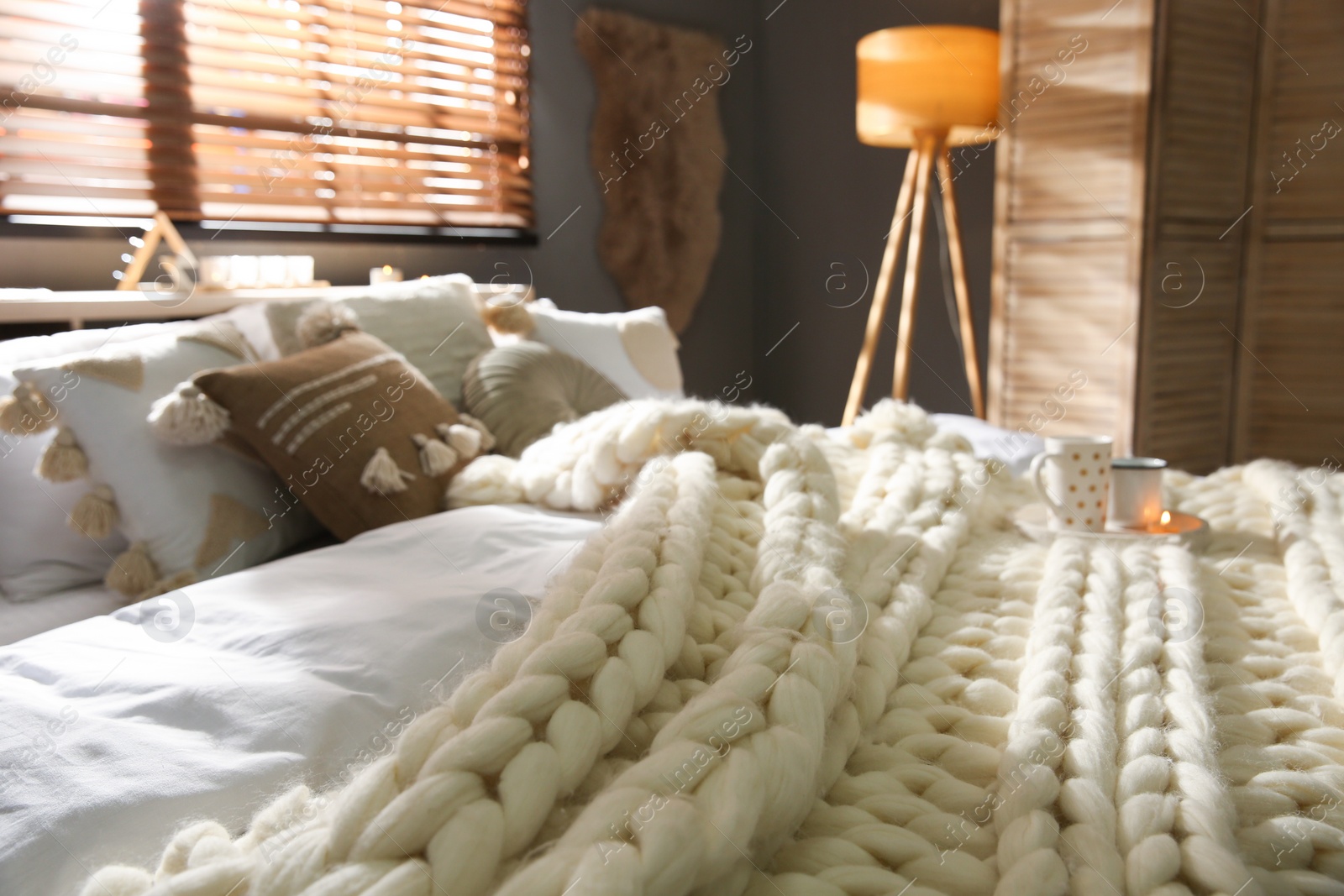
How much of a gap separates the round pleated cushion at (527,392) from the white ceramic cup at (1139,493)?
0.80 m

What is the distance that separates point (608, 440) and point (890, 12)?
3.05 metres

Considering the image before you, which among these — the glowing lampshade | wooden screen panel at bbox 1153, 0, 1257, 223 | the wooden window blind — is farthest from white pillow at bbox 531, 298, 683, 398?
wooden screen panel at bbox 1153, 0, 1257, 223

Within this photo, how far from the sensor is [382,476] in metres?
1.27

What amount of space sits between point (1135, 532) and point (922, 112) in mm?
2101

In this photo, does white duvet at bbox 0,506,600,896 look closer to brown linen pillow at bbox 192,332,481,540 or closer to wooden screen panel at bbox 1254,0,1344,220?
brown linen pillow at bbox 192,332,481,540

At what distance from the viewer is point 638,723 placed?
560 mm

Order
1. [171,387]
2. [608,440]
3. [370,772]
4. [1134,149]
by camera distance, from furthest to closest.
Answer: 1. [1134,149]
2. [171,387]
3. [608,440]
4. [370,772]

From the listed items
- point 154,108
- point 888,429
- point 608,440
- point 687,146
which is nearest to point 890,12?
point 687,146

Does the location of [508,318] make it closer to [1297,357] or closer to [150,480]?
[150,480]

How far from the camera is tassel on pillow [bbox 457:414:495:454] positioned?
1433 millimetres

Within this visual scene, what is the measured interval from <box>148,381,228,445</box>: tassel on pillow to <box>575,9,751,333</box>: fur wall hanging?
2.35 meters

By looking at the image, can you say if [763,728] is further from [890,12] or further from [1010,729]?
[890,12]

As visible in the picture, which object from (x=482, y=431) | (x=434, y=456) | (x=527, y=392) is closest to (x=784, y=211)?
(x=527, y=392)

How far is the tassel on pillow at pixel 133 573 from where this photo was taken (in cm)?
121
